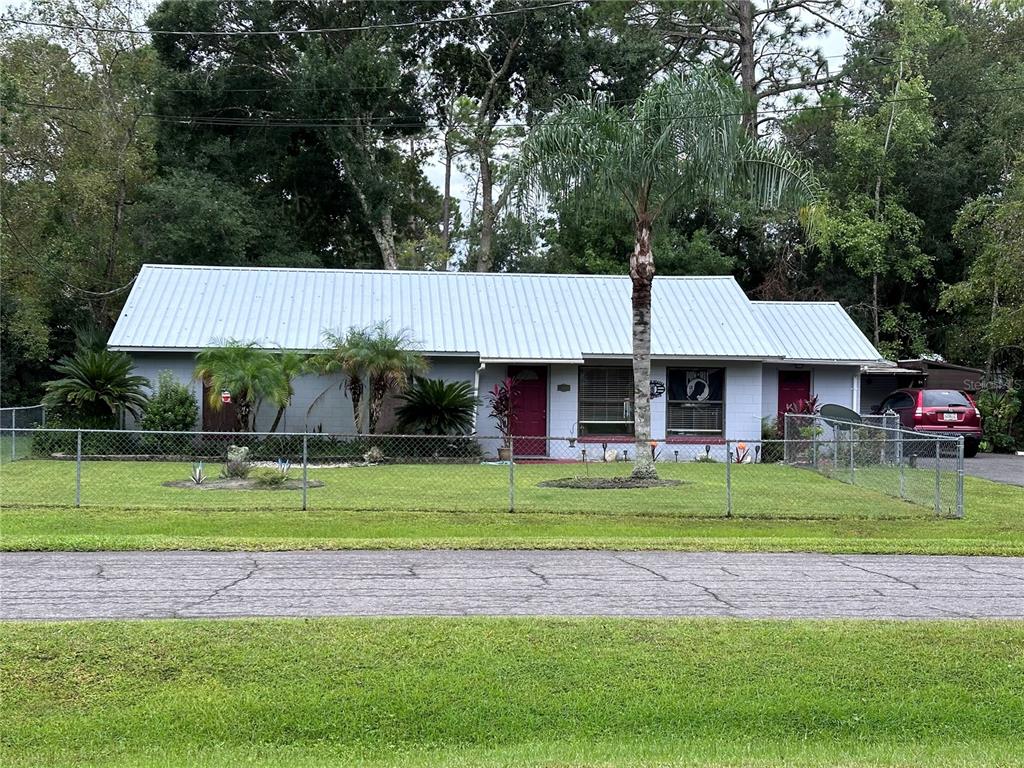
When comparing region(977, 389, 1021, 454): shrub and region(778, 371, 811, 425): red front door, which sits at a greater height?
region(778, 371, 811, 425): red front door

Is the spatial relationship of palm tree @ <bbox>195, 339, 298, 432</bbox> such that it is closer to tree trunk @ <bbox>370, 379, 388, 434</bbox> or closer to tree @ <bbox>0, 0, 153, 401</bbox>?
tree trunk @ <bbox>370, 379, 388, 434</bbox>

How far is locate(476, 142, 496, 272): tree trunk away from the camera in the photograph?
41812mm

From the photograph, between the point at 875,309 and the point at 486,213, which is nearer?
the point at 875,309

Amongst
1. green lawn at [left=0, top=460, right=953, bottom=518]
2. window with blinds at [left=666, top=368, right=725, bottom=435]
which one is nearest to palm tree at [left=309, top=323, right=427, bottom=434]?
green lawn at [left=0, top=460, right=953, bottom=518]

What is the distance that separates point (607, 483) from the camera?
60.4ft

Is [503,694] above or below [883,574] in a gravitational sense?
below

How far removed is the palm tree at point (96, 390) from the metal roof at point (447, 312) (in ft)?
2.96

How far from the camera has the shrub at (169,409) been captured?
Answer: 936 inches

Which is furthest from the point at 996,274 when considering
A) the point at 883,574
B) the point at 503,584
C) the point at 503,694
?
the point at 503,694

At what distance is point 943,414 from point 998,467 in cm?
230

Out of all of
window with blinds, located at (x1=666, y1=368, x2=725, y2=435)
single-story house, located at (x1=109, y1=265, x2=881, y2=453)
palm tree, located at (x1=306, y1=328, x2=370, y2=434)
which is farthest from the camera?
window with blinds, located at (x1=666, y1=368, x2=725, y2=435)

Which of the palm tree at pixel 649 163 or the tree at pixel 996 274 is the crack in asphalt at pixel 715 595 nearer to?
the palm tree at pixel 649 163

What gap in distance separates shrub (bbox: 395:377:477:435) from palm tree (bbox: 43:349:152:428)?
21.0 ft

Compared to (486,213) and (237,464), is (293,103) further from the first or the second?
(237,464)
